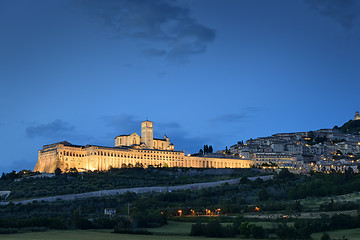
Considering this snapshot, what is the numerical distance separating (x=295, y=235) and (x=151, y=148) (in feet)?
307

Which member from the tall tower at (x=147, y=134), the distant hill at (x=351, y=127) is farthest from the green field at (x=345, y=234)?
the distant hill at (x=351, y=127)

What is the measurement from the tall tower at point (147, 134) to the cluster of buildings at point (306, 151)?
77.6 ft

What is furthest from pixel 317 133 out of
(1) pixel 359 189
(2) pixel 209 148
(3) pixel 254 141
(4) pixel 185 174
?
(1) pixel 359 189

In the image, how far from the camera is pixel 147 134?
124m

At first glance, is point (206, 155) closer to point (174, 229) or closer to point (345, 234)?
point (174, 229)

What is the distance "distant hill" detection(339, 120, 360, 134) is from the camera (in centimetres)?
17223

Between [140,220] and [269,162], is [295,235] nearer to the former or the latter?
[140,220]

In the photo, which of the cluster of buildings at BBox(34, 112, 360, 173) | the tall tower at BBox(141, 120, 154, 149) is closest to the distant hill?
the cluster of buildings at BBox(34, 112, 360, 173)

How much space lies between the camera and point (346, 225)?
3378cm

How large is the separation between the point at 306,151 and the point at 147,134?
44687mm

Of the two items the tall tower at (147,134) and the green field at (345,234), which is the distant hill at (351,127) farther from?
the green field at (345,234)

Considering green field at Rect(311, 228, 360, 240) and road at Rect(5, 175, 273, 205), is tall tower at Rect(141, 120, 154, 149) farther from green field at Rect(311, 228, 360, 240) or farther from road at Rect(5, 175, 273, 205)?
green field at Rect(311, 228, 360, 240)

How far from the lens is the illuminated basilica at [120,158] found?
10212cm

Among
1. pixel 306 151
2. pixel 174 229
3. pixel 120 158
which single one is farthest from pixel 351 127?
pixel 174 229
